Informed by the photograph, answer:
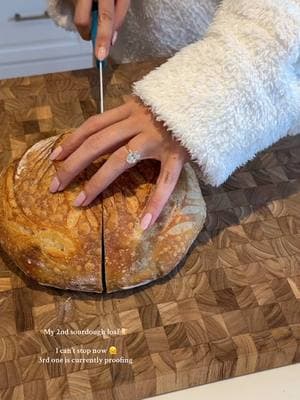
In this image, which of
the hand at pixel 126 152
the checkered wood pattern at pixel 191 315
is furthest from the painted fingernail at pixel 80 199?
the checkered wood pattern at pixel 191 315

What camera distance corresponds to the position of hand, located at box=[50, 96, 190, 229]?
0.73 metres

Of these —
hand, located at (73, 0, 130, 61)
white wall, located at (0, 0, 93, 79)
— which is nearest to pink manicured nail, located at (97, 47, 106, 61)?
hand, located at (73, 0, 130, 61)

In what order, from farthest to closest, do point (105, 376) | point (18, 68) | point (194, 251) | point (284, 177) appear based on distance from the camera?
point (18, 68) → point (284, 177) → point (194, 251) → point (105, 376)

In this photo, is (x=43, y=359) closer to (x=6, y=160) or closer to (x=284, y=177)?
(x=6, y=160)

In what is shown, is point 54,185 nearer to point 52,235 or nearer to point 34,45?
point 52,235

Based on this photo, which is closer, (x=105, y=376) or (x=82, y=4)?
(x=105, y=376)

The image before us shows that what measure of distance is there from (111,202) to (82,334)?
167mm

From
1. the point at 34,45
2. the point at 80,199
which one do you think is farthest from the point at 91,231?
the point at 34,45

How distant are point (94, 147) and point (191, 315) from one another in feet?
0.80

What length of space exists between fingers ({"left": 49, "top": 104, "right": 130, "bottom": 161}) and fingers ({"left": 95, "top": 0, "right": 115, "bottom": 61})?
120 millimetres

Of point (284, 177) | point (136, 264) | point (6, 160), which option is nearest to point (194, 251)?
point (136, 264)

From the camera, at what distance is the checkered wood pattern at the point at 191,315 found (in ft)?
2.32

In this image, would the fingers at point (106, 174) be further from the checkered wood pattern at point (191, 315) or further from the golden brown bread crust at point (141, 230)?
the checkered wood pattern at point (191, 315)

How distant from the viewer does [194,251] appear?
0.83 metres
